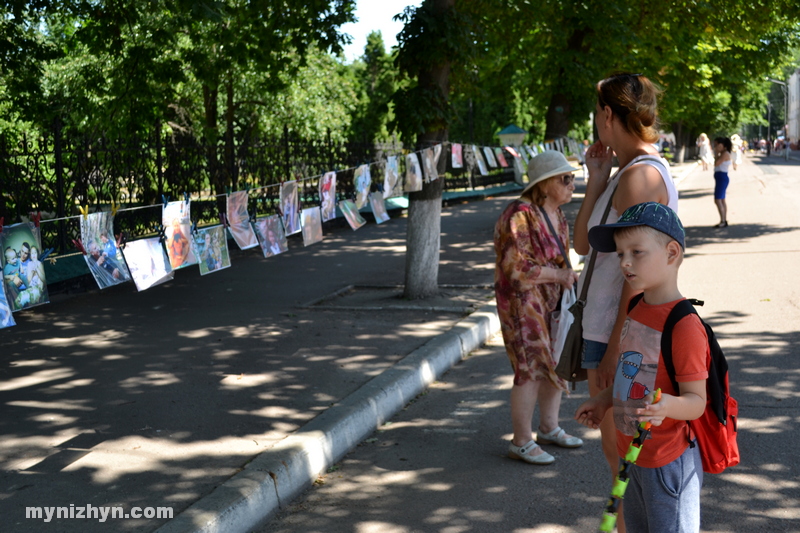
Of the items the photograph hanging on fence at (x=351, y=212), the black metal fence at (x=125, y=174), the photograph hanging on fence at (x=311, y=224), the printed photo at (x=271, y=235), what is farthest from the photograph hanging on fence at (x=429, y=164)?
the printed photo at (x=271, y=235)

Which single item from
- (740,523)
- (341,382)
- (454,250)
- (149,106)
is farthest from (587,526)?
(454,250)

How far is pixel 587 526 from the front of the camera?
379cm

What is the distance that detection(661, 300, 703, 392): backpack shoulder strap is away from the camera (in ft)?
7.79

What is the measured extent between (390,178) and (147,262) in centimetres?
380

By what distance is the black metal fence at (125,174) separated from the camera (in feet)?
34.4

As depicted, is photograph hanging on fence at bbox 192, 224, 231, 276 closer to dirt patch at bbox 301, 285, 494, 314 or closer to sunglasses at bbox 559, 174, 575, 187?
dirt patch at bbox 301, 285, 494, 314

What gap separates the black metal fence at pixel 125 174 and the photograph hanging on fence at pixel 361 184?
0.36 m

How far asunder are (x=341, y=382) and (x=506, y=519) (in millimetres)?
2249

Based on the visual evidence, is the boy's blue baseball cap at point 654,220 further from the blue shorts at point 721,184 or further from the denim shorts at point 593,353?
the blue shorts at point 721,184

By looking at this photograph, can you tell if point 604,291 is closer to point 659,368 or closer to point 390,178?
point 659,368

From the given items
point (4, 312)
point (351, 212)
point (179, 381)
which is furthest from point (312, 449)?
point (351, 212)

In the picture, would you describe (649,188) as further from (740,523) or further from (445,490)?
(445,490)

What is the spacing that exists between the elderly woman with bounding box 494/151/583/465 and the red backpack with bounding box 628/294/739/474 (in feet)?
6.85

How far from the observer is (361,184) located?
8883 mm
